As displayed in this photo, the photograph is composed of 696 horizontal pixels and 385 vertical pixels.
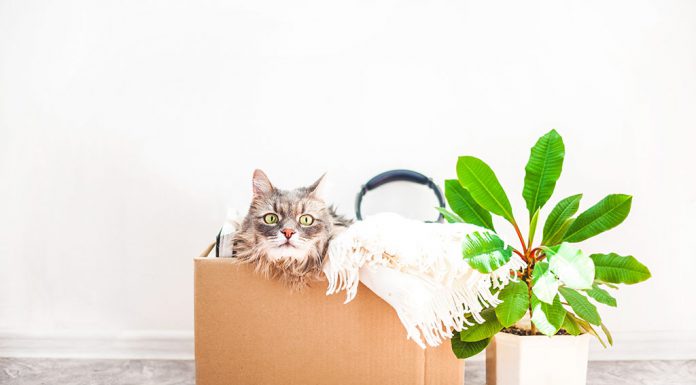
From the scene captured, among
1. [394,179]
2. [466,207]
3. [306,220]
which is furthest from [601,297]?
[394,179]

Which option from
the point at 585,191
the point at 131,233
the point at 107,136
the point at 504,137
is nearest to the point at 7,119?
the point at 107,136

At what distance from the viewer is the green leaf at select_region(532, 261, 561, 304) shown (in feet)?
3.37

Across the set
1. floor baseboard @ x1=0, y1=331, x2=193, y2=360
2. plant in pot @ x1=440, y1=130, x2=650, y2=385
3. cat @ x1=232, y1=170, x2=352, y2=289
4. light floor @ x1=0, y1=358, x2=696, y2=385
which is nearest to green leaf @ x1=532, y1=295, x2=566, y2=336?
plant in pot @ x1=440, y1=130, x2=650, y2=385

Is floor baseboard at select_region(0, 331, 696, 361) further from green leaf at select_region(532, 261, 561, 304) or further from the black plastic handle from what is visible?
green leaf at select_region(532, 261, 561, 304)

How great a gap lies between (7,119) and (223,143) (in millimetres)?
844

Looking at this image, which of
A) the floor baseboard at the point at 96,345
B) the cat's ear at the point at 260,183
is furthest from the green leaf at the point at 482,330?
the floor baseboard at the point at 96,345

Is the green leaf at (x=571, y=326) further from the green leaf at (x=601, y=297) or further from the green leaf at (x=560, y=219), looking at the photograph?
the green leaf at (x=560, y=219)

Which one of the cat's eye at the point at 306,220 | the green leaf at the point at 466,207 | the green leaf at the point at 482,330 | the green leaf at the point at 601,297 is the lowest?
the green leaf at the point at 482,330

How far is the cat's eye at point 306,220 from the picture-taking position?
1.25 metres

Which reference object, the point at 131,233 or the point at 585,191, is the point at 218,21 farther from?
the point at 585,191

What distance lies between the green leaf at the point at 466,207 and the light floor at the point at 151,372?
647mm

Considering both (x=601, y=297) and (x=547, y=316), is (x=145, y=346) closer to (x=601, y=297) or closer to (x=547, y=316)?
(x=547, y=316)

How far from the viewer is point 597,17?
1.83 metres

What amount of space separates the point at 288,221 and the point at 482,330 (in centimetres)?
54
